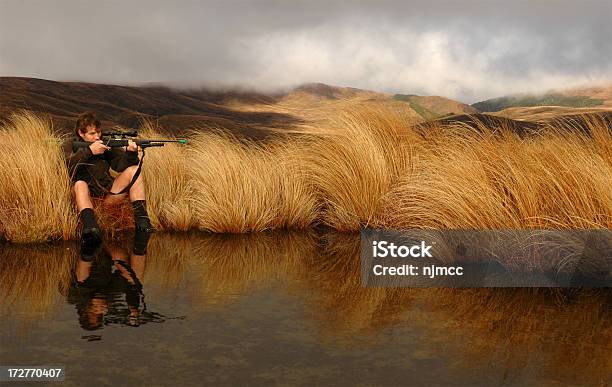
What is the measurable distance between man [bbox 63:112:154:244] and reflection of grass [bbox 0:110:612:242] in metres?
0.20

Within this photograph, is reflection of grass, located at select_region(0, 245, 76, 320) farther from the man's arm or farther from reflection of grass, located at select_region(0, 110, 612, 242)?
the man's arm

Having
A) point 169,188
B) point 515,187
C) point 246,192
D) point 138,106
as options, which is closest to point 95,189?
point 169,188

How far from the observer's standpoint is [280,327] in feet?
11.3

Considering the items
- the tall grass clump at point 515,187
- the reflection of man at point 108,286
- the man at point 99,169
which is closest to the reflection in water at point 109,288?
the reflection of man at point 108,286

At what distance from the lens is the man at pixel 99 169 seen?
250 inches

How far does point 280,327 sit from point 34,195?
391 cm

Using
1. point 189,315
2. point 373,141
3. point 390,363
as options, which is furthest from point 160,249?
point 390,363

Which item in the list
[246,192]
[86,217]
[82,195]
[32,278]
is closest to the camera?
[32,278]

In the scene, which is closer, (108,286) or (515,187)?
(108,286)

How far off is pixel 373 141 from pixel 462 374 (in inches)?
190

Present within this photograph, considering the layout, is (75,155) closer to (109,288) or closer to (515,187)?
(109,288)

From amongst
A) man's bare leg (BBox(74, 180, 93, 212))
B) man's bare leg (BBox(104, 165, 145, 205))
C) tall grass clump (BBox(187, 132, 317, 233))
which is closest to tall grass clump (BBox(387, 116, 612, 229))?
tall grass clump (BBox(187, 132, 317, 233))

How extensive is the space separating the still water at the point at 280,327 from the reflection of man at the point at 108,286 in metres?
0.01

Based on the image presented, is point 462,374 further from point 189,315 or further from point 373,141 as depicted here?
point 373,141
